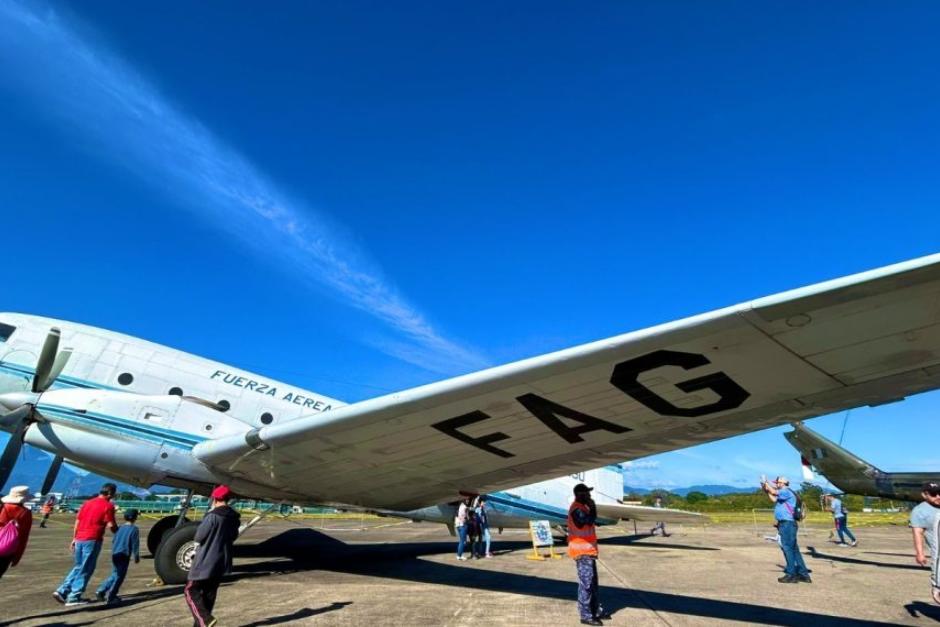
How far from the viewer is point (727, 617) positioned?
6324mm

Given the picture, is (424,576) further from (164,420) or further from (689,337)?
(689,337)

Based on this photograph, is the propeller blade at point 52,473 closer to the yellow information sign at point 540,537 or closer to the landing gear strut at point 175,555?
the landing gear strut at point 175,555

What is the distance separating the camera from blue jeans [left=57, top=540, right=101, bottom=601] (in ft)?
22.1

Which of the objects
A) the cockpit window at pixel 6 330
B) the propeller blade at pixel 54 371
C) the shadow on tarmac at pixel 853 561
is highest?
the cockpit window at pixel 6 330

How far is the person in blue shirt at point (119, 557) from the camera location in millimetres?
6883

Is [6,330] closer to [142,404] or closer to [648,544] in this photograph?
[142,404]

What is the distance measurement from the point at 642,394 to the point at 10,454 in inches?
343

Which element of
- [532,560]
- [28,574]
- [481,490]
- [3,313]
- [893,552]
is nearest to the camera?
[481,490]

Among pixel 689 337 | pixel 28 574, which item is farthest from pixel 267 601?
pixel 689 337

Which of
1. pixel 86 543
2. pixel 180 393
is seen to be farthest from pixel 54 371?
pixel 86 543

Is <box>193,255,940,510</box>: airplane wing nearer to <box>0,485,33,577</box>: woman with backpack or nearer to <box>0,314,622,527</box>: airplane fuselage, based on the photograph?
<box>0,314,622,527</box>: airplane fuselage

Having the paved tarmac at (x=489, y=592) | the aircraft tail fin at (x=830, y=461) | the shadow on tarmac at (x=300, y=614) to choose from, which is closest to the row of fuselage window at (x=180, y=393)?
the paved tarmac at (x=489, y=592)

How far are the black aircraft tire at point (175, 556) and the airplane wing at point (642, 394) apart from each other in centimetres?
163

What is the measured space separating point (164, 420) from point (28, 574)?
12.6 ft
